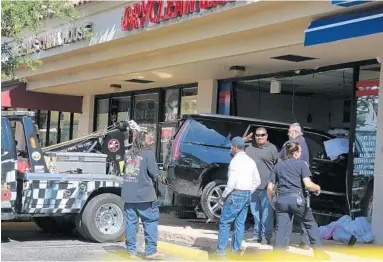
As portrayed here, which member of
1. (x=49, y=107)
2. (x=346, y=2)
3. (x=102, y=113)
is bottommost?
(x=102, y=113)

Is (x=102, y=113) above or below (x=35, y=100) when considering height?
below

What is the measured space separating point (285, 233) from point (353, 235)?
2384mm

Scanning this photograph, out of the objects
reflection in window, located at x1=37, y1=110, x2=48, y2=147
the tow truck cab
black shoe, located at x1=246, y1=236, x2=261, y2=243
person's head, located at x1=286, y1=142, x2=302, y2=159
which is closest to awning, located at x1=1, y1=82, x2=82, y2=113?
reflection in window, located at x1=37, y1=110, x2=48, y2=147

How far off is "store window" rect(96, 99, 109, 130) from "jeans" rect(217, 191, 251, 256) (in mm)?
11535

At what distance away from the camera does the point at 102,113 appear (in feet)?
63.3

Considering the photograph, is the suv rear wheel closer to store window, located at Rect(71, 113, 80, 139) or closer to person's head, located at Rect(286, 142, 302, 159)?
person's head, located at Rect(286, 142, 302, 159)

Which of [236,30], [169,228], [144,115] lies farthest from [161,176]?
[144,115]

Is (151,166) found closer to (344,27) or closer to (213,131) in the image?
(213,131)

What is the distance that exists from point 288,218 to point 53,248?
12.7 ft

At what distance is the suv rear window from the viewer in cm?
1064

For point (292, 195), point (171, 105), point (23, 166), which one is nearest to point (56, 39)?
point (171, 105)

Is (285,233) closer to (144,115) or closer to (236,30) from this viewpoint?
(236,30)

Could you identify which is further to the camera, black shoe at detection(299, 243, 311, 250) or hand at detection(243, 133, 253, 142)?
hand at detection(243, 133, 253, 142)

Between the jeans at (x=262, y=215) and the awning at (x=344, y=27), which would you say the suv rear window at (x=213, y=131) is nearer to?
the jeans at (x=262, y=215)
